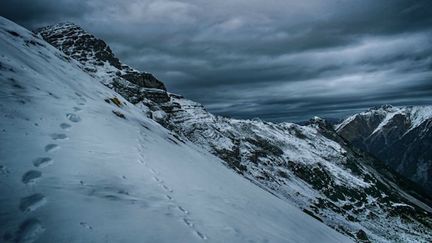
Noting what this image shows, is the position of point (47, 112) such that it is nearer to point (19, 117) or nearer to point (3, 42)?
point (19, 117)

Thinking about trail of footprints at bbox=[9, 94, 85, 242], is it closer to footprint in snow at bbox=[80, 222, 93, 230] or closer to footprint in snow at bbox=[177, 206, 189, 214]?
footprint in snow at bbox=[80, 222, 93, 230]

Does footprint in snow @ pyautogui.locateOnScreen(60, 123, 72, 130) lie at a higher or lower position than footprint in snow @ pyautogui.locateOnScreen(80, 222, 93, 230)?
higher

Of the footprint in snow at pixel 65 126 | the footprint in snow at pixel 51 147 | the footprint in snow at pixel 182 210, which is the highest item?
the footprint in snow at pixel 65 126

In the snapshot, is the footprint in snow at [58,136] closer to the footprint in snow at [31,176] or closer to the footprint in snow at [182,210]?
the footprint in snow at [31,176]

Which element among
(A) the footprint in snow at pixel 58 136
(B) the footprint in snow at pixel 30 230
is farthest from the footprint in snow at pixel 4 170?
(A) the footprint in snow at pixel 58 136

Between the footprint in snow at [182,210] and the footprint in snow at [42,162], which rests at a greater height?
the footprint in snow at [42,162]

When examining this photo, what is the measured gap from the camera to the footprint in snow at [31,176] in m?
8.62

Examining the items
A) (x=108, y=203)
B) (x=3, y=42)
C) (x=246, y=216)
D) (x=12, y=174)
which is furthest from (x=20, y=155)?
(x=3, y=42)

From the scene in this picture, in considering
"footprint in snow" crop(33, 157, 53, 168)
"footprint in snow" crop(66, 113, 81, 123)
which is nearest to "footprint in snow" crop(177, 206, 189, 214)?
"footprint in snow" crop(33, 157, 53, 168)

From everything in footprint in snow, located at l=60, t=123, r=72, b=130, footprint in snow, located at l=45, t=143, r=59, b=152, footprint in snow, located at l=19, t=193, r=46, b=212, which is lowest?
footprint in snow, located at l=19, t=193, r=46, b=212

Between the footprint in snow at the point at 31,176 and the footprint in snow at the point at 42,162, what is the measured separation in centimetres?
44

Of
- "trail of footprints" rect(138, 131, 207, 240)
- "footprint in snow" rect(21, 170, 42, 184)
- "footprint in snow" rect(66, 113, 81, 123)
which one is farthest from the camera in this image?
"footprint in snow" rect(66, 113, 81, 123)

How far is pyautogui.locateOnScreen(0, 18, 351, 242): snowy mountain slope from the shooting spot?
752 cm

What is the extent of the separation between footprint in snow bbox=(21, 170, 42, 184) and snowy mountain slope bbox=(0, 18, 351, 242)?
5 centimetres
